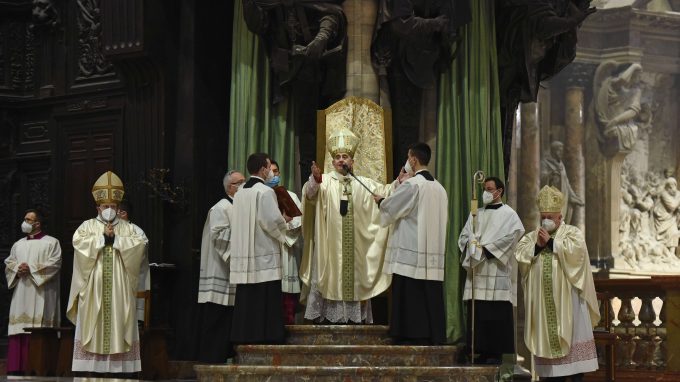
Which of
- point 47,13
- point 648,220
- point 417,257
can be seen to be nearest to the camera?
point 417,257

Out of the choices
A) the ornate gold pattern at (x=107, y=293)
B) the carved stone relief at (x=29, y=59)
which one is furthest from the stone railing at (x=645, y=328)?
the carved stone relief at (x=29, y=59)

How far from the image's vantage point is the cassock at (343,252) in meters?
12.8

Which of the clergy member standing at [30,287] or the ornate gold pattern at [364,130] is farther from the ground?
the ornate gold pattern at [364,130]

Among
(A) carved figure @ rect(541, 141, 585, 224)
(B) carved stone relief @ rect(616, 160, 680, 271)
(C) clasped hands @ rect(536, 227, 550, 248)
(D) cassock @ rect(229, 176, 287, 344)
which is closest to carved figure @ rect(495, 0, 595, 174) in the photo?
(C) clasped hands @ rect(536, 227, 550, 248)

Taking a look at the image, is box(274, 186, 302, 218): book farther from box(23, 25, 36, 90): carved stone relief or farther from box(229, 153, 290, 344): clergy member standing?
box(23, 25, 36, 90): carved stone relief

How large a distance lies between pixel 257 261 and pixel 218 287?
1.23 meters

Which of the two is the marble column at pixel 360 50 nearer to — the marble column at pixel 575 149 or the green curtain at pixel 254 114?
the green curtain at pixel 254 114

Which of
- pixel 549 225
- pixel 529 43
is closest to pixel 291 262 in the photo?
pixel 549 225

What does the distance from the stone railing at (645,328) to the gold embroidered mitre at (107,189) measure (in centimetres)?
548

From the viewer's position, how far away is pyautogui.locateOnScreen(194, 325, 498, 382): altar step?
11352 millimetres

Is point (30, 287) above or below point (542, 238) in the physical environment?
below

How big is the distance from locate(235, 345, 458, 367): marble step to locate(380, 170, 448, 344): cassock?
287 mm

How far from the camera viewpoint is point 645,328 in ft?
50.8

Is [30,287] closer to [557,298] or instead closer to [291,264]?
[291,264]
